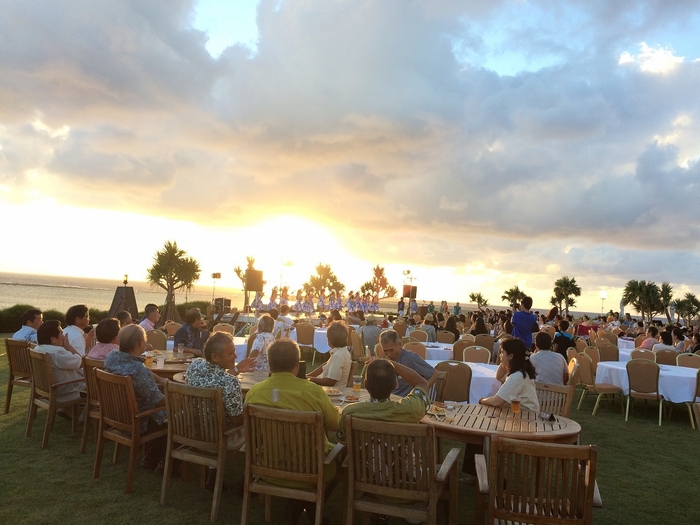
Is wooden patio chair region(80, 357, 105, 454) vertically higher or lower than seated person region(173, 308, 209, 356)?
lower

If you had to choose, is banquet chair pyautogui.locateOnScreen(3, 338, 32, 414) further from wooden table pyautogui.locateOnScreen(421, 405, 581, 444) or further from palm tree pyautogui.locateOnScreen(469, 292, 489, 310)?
palm tree pyautogui.locateOnScreen(469, 292, 489, 310)

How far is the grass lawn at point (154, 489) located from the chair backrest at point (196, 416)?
0.55m

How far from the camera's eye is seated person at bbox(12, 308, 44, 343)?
696 centimetres

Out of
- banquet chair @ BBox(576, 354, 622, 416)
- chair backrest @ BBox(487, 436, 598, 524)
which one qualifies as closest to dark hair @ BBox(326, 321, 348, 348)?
chair backrest @ BBox(487, 436, 598, 524)

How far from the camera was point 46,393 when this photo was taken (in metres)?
5.35

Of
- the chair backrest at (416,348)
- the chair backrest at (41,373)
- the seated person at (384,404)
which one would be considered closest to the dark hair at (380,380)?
the seated person at (384,404)

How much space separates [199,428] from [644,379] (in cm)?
706

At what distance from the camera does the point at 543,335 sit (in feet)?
20.1

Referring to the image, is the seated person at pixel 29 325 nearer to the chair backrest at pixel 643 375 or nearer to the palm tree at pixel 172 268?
the chair backrest at pixel 643 375

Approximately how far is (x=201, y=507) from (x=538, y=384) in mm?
3106

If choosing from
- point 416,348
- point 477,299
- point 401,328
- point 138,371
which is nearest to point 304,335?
point 401,328

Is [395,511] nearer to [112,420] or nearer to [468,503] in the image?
[468,503]

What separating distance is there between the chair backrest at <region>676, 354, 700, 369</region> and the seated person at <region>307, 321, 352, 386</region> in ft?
23.6

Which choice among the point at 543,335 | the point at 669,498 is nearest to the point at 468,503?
the point at 669,498
